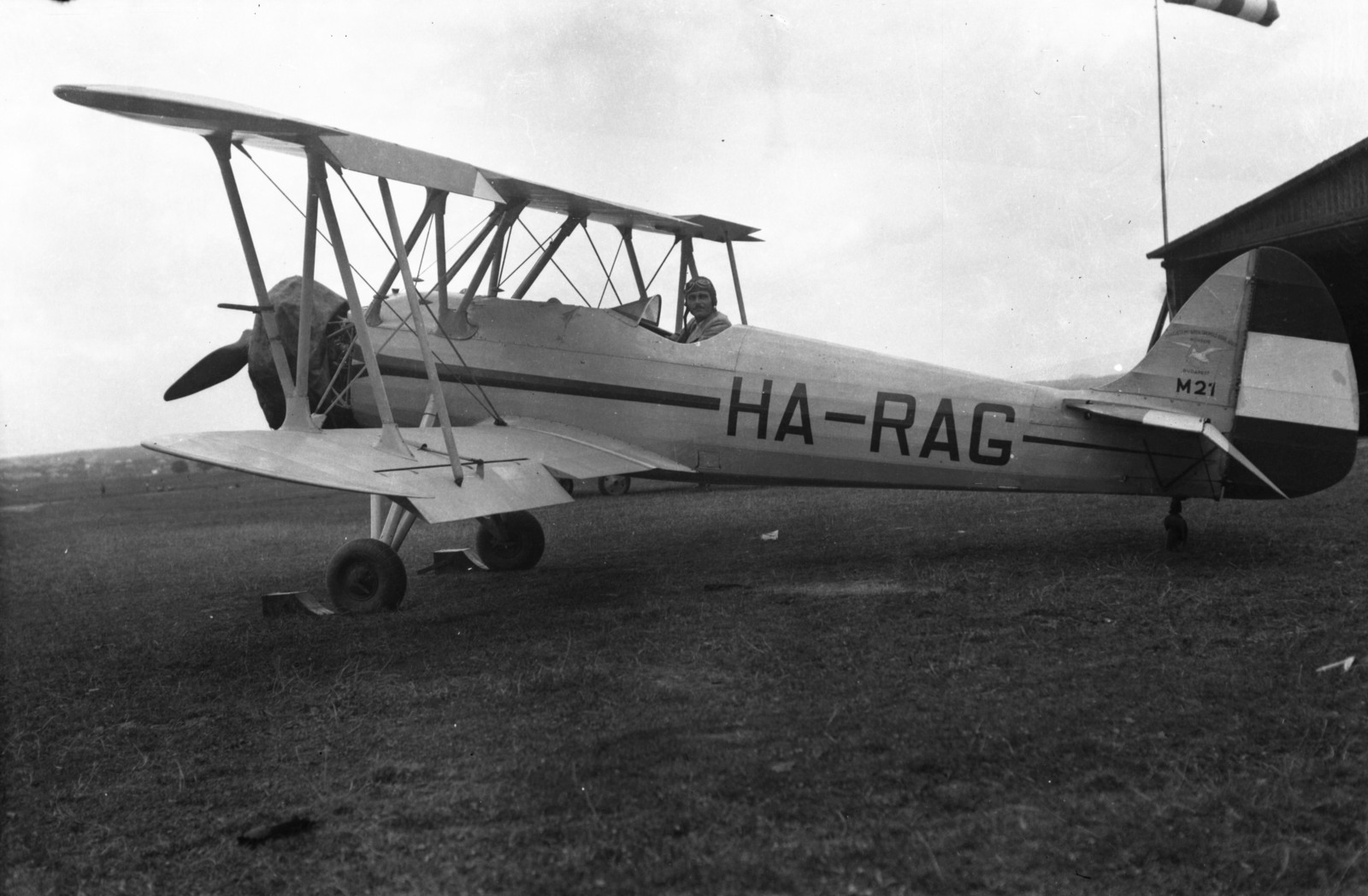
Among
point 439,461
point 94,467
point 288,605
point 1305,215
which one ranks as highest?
point 1305,215

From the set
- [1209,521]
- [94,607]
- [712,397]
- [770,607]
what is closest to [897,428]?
[712,397]

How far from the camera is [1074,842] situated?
94.4 inches

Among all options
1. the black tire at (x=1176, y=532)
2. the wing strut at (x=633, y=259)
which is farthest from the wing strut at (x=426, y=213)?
the black tire at (x=1176, y=532)

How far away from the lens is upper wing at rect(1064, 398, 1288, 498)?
575 cm

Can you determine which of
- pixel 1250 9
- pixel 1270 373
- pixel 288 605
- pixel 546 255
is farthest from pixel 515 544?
pixel 1250 9

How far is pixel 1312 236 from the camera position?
42.3ft

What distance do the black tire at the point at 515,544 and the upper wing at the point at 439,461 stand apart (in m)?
1.08

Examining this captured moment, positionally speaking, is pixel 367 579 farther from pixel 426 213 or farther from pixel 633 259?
pixel 633 259

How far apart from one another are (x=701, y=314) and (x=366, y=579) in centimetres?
301

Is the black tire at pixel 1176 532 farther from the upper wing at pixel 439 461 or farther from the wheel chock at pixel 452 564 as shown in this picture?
the wheel chock at pixel 452 564

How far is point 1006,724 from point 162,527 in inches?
570

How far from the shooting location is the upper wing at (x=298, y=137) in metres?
4.91

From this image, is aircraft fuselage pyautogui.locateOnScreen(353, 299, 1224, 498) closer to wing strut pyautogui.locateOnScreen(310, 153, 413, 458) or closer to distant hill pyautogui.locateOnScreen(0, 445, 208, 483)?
wing strut pyautogui.locateOnScreen(310, 153, 413, 458)

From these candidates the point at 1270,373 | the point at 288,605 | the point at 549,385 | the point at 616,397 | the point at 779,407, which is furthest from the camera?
the point at 549,385
